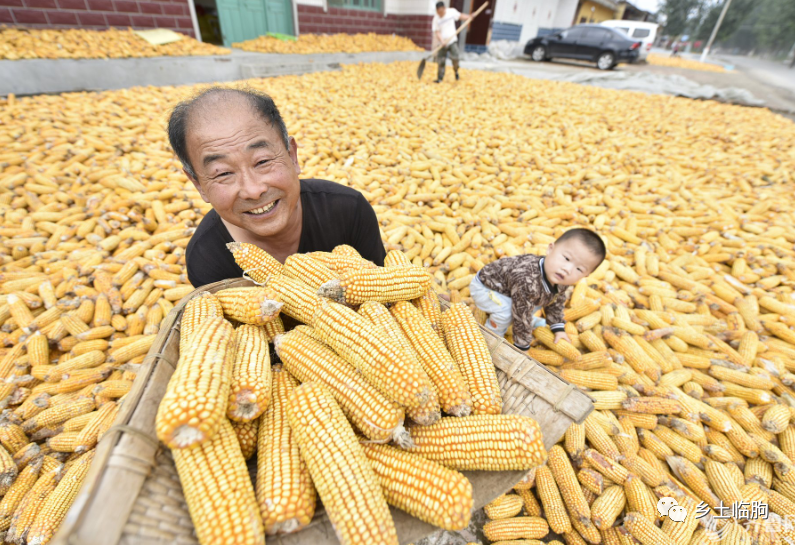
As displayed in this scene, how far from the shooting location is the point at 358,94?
10617 millimetres

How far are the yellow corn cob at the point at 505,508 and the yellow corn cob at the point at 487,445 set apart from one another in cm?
104

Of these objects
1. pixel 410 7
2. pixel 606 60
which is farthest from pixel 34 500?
pixel 606 60

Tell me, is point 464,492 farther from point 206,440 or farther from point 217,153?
point 217,153

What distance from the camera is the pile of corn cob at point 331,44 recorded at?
13.1 meters

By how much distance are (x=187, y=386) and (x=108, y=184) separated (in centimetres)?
547

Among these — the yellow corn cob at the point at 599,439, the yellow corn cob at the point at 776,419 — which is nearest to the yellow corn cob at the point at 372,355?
the yellow corn cob at the point at 599,439

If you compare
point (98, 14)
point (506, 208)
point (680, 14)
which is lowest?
point (506, 208)

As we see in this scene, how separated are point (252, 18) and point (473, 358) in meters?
17.3

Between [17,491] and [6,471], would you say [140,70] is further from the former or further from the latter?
[17,491]

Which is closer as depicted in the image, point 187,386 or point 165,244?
point 187,386

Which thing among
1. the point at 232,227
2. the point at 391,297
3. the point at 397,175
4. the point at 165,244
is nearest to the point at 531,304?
the point at 391,297

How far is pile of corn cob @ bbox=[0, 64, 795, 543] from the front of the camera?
348 cm

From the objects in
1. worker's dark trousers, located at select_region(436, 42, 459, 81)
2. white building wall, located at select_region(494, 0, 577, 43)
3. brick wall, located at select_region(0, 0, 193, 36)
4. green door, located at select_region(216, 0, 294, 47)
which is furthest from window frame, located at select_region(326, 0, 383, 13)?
white building wall, located at select_region(494, 0, 577, 43)

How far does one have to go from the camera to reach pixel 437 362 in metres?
2.03
